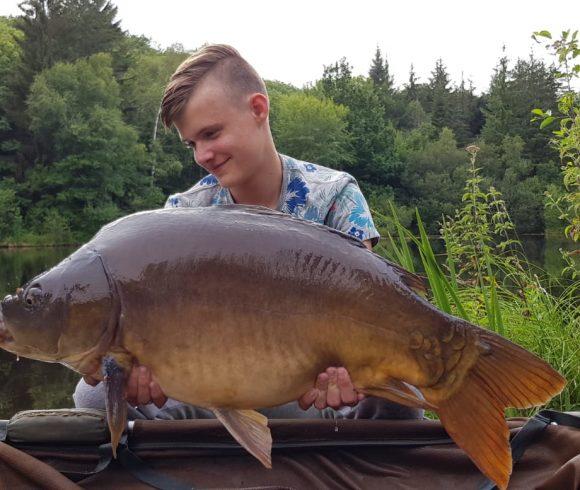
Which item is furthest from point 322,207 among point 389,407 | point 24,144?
point 24,144

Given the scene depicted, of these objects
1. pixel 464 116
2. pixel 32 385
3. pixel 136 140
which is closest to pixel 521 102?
pixel 464 116

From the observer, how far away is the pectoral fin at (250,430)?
1.31 metres

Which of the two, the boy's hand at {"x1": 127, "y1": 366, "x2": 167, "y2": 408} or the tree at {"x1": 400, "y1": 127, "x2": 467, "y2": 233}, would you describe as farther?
the tree at {"x1": 400, "y1": 127, "x2": 467, "y2": 233}

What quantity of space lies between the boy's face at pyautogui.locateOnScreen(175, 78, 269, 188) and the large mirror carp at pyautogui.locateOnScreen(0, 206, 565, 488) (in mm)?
677

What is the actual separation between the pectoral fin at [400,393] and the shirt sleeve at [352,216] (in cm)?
81

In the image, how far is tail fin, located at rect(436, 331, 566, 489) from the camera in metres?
1.28

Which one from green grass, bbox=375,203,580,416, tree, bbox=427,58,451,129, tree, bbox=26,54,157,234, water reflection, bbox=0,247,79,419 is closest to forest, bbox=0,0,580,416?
tree, bbox=26,54,157,234

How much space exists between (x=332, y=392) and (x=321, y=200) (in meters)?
0.89

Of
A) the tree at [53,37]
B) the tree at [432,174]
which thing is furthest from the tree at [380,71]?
the tree at [53,37]

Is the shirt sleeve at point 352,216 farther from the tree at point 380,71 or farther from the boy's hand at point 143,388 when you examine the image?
the tree at point 380,71

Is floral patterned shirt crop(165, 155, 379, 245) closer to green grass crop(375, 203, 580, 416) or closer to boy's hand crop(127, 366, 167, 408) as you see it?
green grass crop(375, 203, 580, 416)

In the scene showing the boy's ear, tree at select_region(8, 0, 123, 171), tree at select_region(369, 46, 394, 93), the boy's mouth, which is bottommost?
the boy's mouth

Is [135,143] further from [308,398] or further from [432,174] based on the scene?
[308,398]

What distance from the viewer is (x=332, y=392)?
145 centimetres
